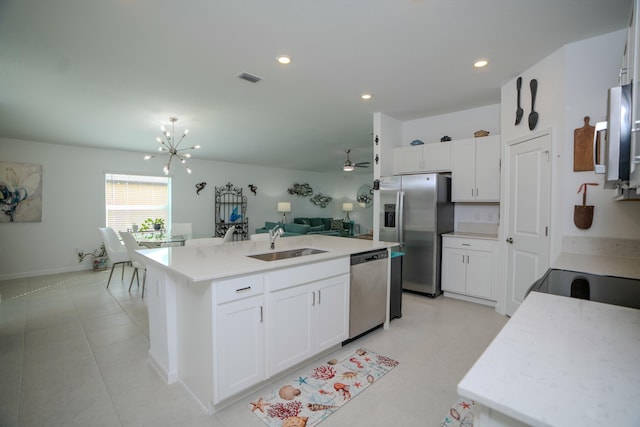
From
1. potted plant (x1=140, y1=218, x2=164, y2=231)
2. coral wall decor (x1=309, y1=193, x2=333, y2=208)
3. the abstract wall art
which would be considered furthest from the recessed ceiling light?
coral wall decor (x1=309, y1=193, x2=333, y2=208)

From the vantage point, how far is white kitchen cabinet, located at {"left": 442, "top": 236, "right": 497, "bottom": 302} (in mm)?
3783

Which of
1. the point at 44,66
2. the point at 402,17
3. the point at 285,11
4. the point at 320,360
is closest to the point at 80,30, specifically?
the point at 44,66

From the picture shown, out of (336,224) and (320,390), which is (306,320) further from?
(336,224)

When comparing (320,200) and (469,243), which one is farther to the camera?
(320,200)

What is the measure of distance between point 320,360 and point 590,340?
6.59 feet

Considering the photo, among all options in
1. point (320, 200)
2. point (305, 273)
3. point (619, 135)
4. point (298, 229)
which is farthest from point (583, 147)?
point (320, 200)

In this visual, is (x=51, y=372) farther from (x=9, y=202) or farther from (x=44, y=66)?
(x=9, y=202)

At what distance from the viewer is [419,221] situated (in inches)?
165

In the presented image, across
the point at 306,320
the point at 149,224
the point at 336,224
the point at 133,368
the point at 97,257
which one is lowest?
the point at 133,368

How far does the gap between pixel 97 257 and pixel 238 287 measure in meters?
5.70

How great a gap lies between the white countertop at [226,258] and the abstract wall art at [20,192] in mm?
4768

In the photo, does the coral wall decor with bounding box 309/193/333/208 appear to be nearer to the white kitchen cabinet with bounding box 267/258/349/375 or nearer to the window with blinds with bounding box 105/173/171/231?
the window with blinds with bounding box 105/173/171/231

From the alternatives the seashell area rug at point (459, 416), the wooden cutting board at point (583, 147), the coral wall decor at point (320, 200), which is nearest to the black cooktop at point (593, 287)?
the seashell area rug at point (459, 416)

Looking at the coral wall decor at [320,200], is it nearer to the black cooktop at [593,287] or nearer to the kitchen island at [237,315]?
the kitchen island at [237,315]
